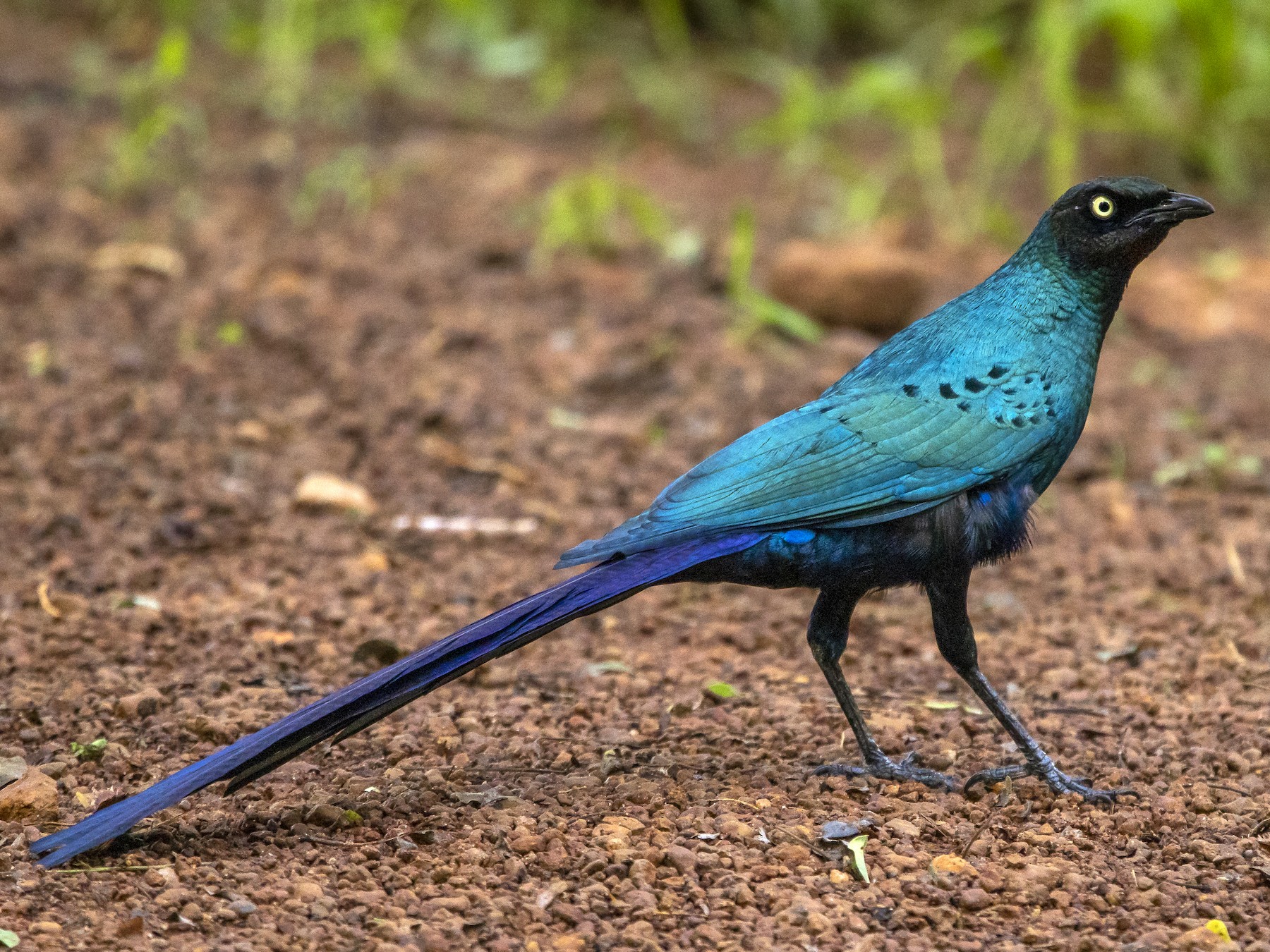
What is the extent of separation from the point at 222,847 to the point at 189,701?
735mm

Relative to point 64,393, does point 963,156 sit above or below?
above

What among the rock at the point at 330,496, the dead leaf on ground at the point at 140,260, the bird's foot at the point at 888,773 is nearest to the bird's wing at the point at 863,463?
the bird's foot at the point at 888,773

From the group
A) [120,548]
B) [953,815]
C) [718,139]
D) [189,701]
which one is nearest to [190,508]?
[120,548]

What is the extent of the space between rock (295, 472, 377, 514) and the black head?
251cm

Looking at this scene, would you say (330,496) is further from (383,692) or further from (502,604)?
(383,692)

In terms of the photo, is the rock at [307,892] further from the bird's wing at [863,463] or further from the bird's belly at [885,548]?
the bird's belly at [885,548]

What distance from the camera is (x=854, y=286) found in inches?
252

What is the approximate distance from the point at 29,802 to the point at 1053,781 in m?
2.24

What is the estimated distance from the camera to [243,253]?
22.4ft

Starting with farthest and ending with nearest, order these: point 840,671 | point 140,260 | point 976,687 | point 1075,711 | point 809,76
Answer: point 809,76, point 140,260, point 1075,711, point 840,671, point 976,687

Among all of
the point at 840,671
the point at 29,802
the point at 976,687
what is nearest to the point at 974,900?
the point at 976,687

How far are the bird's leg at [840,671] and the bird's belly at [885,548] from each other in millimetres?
165

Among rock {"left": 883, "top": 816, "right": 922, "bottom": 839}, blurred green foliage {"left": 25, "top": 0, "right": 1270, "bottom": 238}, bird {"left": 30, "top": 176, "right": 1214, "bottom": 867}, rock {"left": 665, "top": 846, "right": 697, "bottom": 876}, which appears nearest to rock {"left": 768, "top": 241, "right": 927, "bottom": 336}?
blurred green foliage {"left": 25, "top": 0, "right": 1270, "bottom": 238}

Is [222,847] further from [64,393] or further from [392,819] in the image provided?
[64,393]
